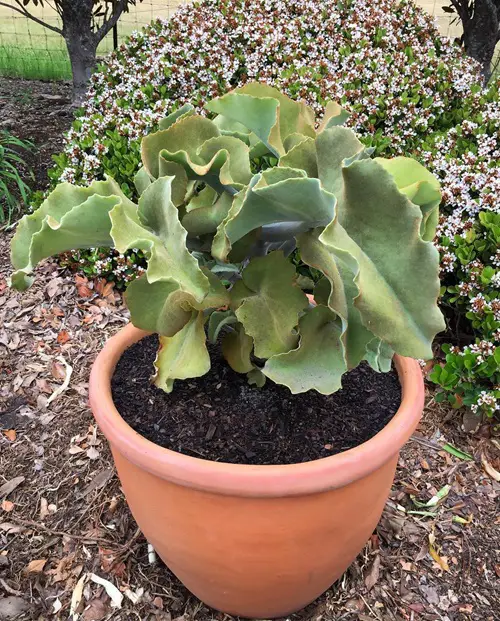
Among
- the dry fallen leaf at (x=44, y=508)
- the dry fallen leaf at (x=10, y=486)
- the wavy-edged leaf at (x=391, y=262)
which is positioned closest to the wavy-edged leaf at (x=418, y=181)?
the wavy-edged leaf at (x=391, y=262)

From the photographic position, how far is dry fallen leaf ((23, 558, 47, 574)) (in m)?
1.73

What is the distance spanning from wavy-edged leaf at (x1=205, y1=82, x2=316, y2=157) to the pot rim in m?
0.60

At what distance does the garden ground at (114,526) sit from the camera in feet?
5.41

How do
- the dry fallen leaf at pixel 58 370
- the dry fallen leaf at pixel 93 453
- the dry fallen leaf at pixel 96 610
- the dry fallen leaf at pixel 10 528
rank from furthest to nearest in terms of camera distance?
the dry fallen leaf at pixel 58 370
the dry fallen leaf at pixel 93 453
the dry fallen leaf at pixel 10 528
the dry fallen leaf at pixel 96 610

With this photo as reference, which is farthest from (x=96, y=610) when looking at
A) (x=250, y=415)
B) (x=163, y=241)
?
(x=163, y=241)

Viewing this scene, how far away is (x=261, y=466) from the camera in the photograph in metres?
1.13

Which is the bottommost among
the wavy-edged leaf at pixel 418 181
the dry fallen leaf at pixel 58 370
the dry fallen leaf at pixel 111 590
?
the dry fallen leaf at pixel 111 590

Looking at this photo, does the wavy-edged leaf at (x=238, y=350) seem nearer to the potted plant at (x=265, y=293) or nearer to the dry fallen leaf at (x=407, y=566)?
the potted plant at (x=265, y=293)

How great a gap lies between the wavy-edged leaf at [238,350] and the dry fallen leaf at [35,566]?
937 millimetres

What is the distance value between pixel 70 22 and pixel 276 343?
3897mm

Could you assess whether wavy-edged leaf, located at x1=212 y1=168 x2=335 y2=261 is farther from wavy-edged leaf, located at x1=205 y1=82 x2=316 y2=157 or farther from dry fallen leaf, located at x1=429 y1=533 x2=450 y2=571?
dry fallen leaf, located at x1=429 y1=533 x2=450 y2=571

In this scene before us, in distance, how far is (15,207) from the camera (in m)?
3.44

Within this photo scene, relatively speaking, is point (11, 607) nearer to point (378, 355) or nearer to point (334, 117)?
point (378, 355)

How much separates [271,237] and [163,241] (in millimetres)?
245
